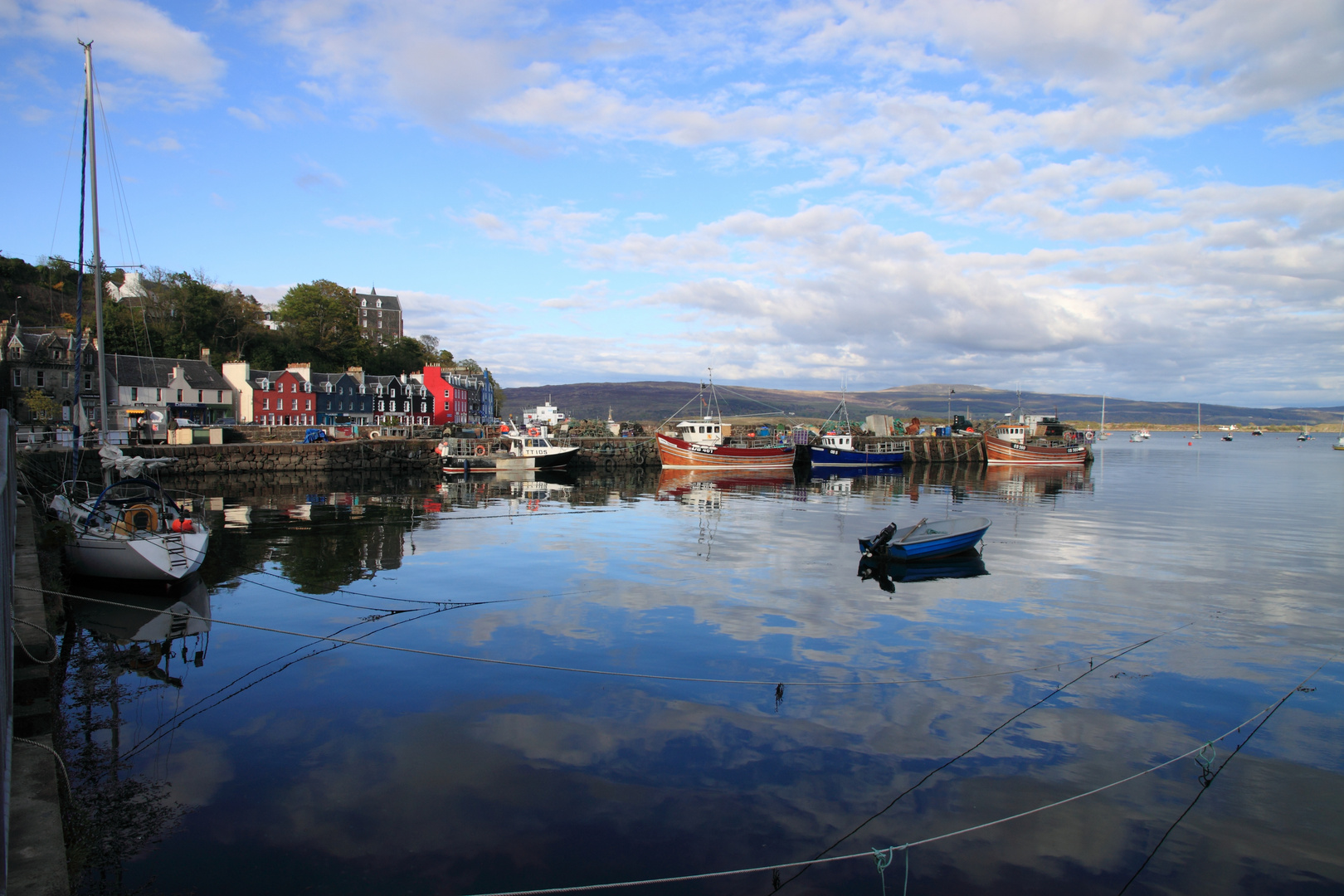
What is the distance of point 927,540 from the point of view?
76.1 ft

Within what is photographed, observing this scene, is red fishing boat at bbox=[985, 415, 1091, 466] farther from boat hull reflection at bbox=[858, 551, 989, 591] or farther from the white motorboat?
the white motorboat

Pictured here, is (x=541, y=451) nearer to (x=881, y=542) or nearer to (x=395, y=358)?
(x=881, y=542)

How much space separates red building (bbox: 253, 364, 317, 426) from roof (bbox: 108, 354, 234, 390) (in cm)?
430

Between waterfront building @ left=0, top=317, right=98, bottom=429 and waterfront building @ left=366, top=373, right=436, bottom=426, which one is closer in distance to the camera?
waterfront building @ left=0, top=317, right=98, bottom=429

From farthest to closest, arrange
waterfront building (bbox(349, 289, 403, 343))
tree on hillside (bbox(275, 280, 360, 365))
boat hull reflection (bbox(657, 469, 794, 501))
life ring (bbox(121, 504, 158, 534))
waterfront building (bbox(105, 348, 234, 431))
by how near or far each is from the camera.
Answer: waterfront building (bbox(349, 289, 403, 343)) < tree on hillside (bbox(275, 280, 360, 365)) < waterfront building (bbox(105, 348, 234, 431)) < boat hull reflection (bbox(657, 469, 794, 501)) < life ring (bbox(121, 504, 158, 534))

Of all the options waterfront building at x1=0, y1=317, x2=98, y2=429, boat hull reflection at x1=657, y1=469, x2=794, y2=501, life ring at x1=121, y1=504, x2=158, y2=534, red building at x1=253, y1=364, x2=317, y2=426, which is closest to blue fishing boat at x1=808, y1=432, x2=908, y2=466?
boat hull reflection at x1=657, y1=469, x2=794, y2=501

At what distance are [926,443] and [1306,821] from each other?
7632cm

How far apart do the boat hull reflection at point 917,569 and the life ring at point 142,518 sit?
1844 cm

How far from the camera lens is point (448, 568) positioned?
70.0 ft

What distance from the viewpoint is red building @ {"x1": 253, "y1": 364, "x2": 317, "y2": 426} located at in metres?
78.3

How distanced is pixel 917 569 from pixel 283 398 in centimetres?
7681

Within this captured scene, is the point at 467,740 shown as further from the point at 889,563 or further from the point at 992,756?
the point at 889,563

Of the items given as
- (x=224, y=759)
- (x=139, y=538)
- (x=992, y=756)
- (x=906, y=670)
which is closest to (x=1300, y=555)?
(x=906, y=670)

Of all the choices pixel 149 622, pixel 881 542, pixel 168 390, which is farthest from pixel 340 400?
pixel 881 542
